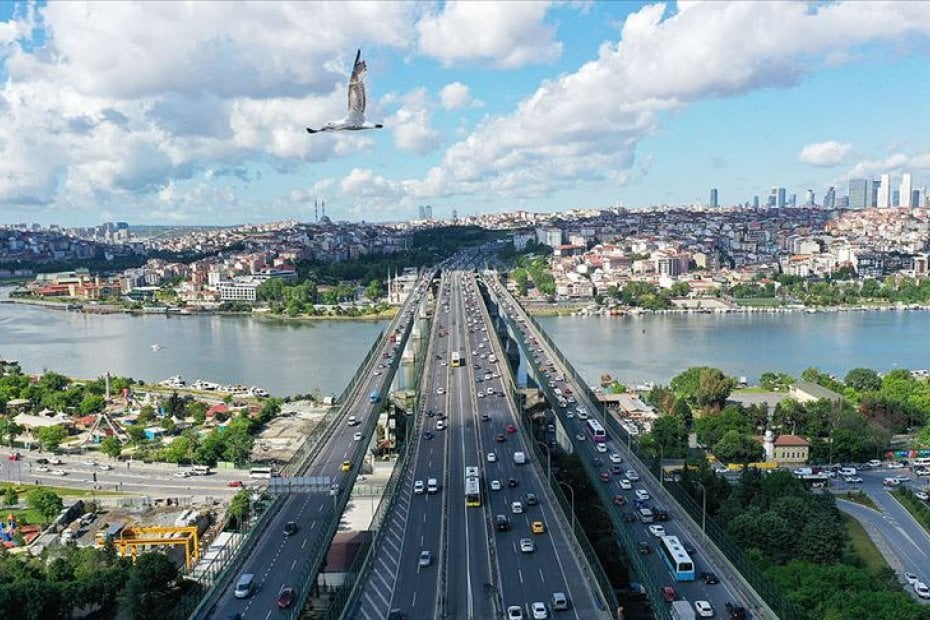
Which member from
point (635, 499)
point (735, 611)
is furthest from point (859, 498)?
point (735, 611)

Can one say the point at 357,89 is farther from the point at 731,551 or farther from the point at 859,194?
the point at 859,194

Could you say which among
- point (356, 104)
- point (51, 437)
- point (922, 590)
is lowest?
point (922, 590)

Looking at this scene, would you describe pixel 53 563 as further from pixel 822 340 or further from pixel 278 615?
pixel 822 340

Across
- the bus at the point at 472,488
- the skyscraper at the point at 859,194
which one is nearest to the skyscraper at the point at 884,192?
the skyscraper at the point at 859,194

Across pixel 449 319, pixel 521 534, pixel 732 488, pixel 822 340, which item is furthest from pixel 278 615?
pixel 822 340

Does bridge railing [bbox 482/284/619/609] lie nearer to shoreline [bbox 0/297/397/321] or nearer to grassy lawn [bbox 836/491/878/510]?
grassy lawn [bbox 836/491/878/510]

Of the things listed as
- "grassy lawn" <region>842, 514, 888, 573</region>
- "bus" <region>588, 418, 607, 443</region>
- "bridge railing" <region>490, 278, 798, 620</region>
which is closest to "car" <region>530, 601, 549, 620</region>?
"bridge railing" <region>490, 278, 798, 620</region>
